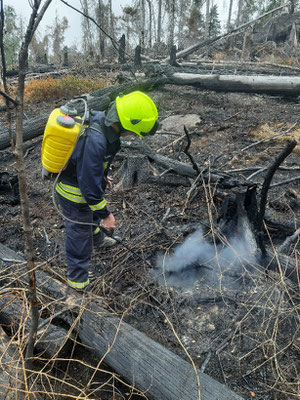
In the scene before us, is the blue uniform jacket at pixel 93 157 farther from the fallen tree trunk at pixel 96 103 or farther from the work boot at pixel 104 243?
the fallen tree trunk at pixel 96 103

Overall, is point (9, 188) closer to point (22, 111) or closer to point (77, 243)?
point (77, 243)

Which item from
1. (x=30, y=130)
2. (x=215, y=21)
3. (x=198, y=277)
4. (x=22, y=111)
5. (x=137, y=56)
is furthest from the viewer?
(x=215, y=21)

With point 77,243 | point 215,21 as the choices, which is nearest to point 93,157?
point 77,243

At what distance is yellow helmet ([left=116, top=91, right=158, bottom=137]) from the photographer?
2785 millimetres

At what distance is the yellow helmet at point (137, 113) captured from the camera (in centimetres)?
279

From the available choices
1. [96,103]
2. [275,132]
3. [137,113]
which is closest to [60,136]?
[137,113]

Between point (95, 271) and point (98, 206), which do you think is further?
point (95, 271)

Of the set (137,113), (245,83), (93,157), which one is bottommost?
(93,157)

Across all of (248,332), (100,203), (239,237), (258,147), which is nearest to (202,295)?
(248,332)

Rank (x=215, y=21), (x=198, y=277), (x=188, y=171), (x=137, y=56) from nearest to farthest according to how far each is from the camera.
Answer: (x=198, y=277), (x=188, y=171), (x=137, y=56), (x=215, y=21)

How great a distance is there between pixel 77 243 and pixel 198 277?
4.58ft

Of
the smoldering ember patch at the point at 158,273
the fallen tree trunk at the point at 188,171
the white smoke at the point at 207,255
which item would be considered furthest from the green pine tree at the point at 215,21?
the white smoke at the point at 207,255

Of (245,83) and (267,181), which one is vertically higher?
(245,83)

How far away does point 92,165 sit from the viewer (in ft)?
9.21
